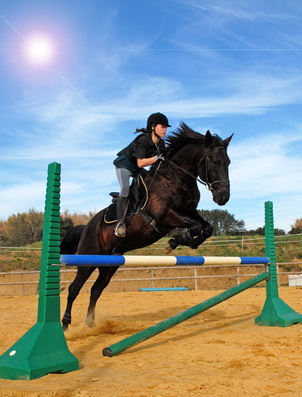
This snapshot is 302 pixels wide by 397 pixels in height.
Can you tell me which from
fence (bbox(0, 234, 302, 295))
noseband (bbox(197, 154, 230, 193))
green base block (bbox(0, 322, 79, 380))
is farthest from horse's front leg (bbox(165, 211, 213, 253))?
fence (bbox(0, 234, 302, 295))

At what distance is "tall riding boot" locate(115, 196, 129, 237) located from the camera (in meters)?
4.62

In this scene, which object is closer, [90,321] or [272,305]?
[272,305]

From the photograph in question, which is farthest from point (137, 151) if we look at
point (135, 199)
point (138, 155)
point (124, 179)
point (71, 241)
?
point (71, 241)

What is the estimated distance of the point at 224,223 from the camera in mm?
30453

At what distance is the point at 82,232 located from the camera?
554 cm

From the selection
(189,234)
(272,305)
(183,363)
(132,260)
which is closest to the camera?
(183,363)

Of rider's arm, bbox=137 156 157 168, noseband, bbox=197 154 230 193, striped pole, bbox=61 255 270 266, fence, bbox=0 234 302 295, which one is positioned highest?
rider's arm, bbox=137 156 157 168

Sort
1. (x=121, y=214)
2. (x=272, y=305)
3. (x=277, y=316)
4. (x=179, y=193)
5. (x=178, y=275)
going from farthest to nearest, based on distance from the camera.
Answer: (x=178, y=275) → (x=272, y=305) → (x=277, y=316) → (x=121, y=214) → (x=179, y=193)

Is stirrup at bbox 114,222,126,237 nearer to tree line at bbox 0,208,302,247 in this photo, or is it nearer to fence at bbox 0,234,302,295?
fence at bbox 0,234,302,295

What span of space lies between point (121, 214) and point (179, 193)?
2.35 feet

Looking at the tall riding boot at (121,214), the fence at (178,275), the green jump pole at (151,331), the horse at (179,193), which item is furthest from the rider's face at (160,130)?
the fence at (178,275)

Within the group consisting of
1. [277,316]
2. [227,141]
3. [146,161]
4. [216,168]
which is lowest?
[277,316]

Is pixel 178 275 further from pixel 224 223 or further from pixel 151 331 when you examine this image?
pixel 151 331

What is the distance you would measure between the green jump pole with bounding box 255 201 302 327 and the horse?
4.07ft
